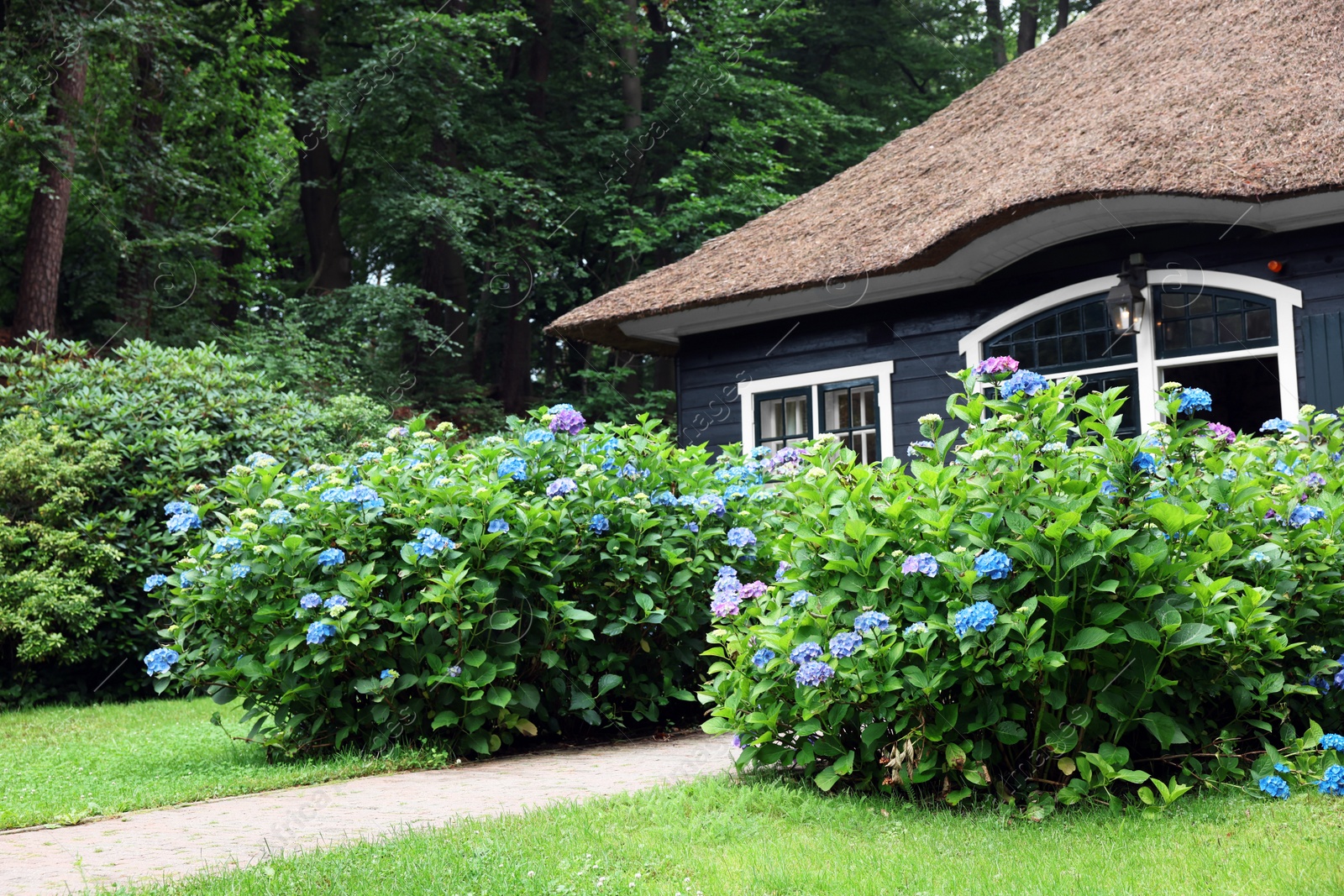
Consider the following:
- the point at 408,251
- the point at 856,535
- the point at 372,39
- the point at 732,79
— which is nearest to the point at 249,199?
Answer: the point at 372,39

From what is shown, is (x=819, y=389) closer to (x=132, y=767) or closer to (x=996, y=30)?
(x=132, y=767)

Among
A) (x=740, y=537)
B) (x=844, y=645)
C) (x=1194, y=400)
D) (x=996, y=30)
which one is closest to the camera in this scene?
(x=844, y=645)

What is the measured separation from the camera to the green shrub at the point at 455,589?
5555 mm

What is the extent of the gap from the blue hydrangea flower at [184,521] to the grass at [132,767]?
96cm

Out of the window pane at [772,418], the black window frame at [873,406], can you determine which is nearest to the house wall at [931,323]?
the black window frame at [873,406]

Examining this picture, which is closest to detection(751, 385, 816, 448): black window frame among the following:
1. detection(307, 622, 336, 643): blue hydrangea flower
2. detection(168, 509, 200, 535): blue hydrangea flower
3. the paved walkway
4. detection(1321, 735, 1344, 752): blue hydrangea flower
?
the paved walkway

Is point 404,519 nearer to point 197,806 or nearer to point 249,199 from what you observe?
point 197,806

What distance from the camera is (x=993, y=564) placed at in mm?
3893

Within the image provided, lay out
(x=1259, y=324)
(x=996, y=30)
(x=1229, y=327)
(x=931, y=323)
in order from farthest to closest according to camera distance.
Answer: (x=996, y=30), (x=931, y=323), (x=1229, y=327), (x=1259, y=324)

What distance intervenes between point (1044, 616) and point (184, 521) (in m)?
4.17

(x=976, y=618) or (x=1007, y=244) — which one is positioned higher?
(x=1007, y=244)

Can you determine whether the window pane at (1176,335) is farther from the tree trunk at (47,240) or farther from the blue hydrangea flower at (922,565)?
the tree trunk at (47,240)

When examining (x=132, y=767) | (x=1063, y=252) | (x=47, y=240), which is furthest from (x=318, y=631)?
(x=47, y=240)

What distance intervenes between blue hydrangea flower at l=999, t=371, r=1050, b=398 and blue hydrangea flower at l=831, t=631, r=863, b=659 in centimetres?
110
